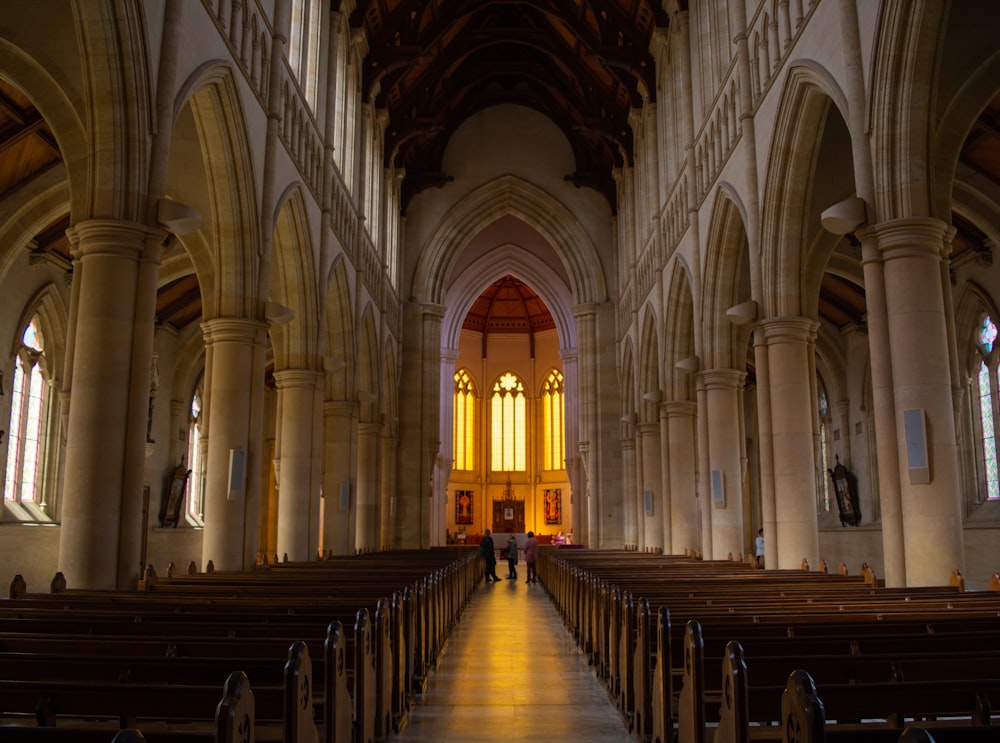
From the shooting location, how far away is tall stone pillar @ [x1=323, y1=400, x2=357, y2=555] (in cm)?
1973

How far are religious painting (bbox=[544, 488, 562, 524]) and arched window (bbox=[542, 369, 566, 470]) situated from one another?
4.78ft

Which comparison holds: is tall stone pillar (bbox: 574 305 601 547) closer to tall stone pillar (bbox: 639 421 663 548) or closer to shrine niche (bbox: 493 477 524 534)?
tall stone pillar (bbox: 639 421 663 548)

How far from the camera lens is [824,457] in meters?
26.7

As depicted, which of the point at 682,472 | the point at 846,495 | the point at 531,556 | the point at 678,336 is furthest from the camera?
the point at 846,495

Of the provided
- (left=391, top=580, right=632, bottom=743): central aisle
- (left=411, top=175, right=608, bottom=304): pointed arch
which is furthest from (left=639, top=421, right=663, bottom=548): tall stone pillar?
(left=391, top=580, right=632, bottom=743): central aisle

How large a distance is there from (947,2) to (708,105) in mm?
8145

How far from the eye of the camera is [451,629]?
39.2 ft

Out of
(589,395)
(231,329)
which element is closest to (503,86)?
(589,395)

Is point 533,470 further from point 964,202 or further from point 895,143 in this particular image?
point 895,143

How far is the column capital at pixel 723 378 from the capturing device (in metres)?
16.7

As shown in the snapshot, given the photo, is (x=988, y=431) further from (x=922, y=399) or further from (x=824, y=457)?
(x=922, y=399)

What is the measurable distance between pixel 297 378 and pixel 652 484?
35.8 ft

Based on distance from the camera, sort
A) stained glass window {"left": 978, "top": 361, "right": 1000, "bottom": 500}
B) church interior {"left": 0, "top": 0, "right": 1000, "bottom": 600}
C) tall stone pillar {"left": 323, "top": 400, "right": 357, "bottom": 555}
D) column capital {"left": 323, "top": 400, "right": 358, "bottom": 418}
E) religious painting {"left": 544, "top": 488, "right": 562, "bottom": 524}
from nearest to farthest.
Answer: church interior {"left": 0, "top": 0, "right": 1000, "bottom": 600}, stained glass window {"left": 978, "top": 361, "right": 1000, "bottom": 500}, tall stone pillar {"left": 323, "top": 400, "right": 357, "bottom": 555}, column capital {"left": 323, "top": 400, "right": 358, "bottom": 418}, religious painting {"left": 544, "top": 488, "right": 562, "bottom": 524}

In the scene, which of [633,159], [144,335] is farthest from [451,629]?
[633,159]
